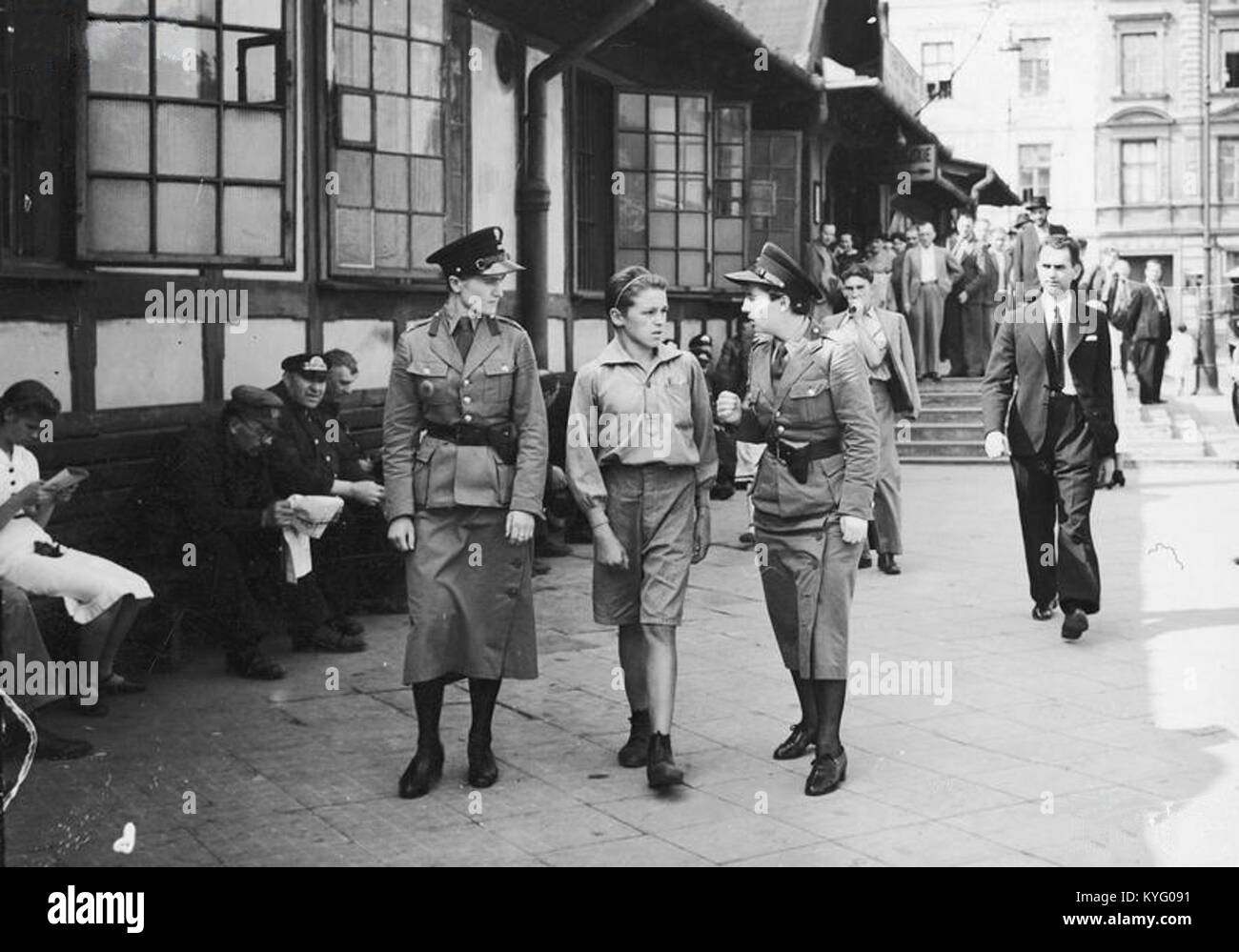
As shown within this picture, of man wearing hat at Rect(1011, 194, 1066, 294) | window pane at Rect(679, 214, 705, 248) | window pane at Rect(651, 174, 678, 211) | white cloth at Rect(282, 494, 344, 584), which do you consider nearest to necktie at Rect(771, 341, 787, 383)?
white cloth at Rect(282, 494, 344, 584)

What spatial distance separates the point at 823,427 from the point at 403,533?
5.19 feet

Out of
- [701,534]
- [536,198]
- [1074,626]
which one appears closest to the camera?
[701,534]

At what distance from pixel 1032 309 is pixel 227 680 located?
14.8 ft

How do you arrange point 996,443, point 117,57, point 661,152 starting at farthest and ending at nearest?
point 661,152
point 996,443
point 117,57

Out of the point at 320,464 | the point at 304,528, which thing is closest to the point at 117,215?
the point at 320,464

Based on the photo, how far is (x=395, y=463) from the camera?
577 centimetres

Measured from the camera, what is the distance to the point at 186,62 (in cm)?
793

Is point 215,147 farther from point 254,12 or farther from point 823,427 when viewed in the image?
point 823,427

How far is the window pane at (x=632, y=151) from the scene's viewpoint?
46.4ft

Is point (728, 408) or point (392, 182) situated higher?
point (392, 182)

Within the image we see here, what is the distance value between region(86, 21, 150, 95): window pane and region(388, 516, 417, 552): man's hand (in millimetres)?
3207

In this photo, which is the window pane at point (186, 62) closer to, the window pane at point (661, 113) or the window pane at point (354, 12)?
the window pane at point (354, 12)

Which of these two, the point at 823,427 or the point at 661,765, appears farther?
the point at 823,427

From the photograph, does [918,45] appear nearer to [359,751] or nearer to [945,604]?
[945,604]
